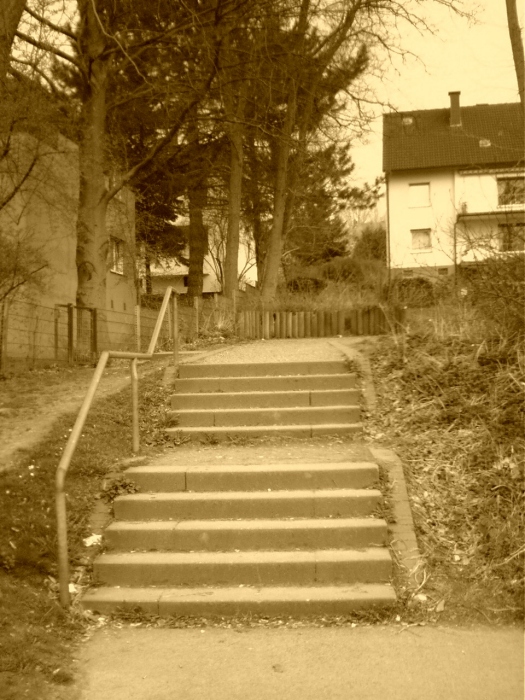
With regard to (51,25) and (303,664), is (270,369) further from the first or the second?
(51,25)

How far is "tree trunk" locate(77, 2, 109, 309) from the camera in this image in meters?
15.3

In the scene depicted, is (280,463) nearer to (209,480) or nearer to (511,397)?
(209,480)

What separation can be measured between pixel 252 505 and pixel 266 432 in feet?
5.80

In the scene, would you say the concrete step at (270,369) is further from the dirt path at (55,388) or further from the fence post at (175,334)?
the dirt path at (55,388)

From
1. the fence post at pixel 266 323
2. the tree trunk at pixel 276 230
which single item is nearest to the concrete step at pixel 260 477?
the fence post at pixel 266 323

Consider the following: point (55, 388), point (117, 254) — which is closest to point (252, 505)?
point (55, 388)

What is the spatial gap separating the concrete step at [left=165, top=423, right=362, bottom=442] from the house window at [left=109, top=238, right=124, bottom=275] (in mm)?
18579

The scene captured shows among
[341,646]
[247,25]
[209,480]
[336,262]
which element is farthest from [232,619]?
[336,262]

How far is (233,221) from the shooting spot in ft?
67.2

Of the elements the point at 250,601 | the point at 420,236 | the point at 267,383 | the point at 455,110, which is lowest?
the point at 250,601

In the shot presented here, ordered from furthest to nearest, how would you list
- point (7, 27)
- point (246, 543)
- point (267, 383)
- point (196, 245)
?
point (196, 245)
point (7, 27)
point (267, 383)
point (246, 543)

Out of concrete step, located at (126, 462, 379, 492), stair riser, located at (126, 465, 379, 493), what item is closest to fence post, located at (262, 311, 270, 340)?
concrete step, located at (126, 462, 379, 492)

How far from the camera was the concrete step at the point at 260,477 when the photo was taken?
6.43 metres

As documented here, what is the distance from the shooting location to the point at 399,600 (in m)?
5.14
